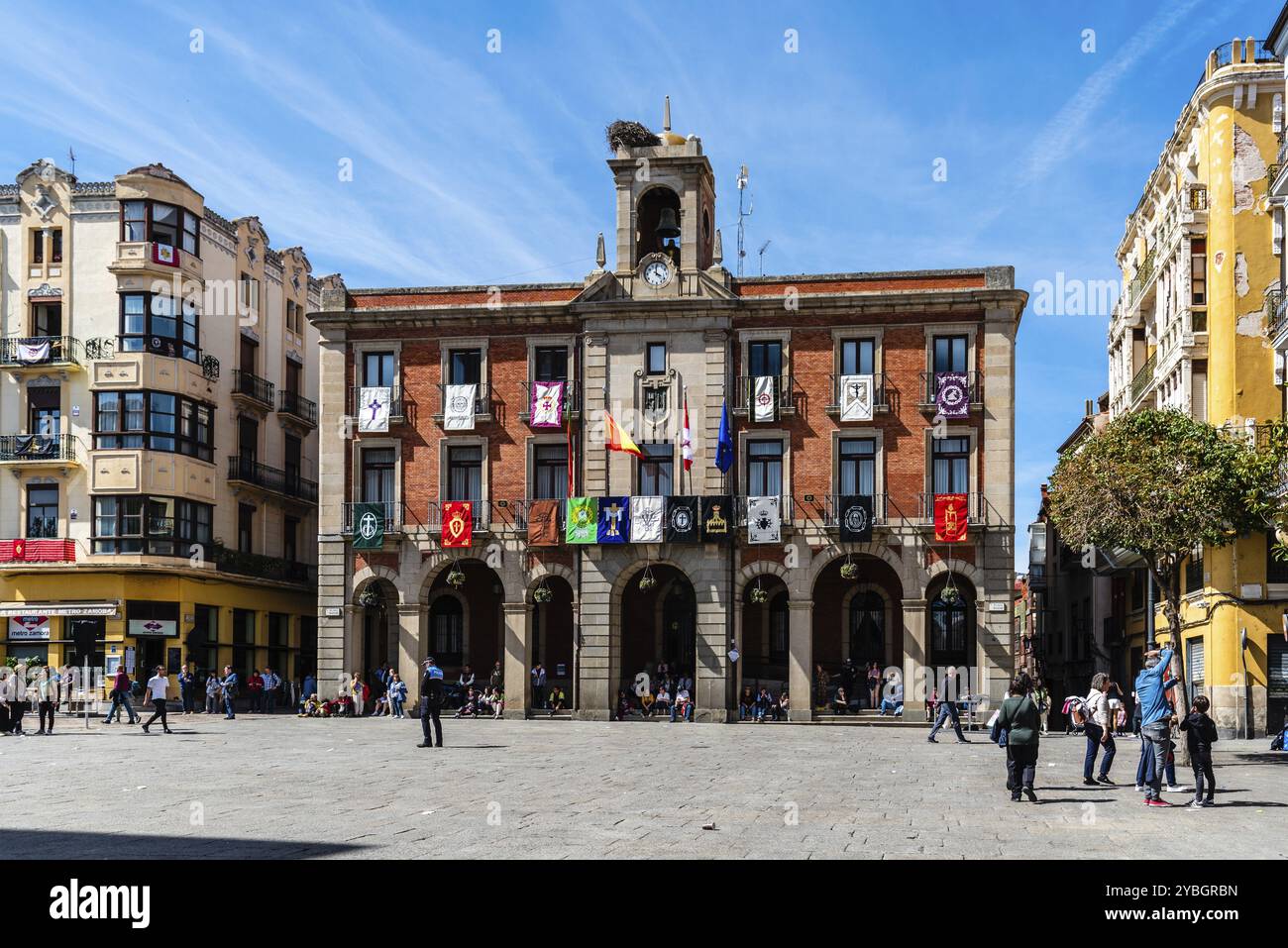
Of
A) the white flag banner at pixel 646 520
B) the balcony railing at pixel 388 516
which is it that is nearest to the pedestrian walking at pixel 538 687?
the white flag banner at pixel 646 520

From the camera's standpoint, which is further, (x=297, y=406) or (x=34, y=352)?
(x=297, y=406)

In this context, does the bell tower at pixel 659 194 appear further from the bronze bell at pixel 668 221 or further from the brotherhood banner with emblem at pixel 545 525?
the brotherhood banner with emblem at pixel 545 525

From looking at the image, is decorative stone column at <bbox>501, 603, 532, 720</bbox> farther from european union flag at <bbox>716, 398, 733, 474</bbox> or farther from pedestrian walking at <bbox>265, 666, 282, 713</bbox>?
pedestrian walking at <bbox>265, 666, 282, 713</bbox>

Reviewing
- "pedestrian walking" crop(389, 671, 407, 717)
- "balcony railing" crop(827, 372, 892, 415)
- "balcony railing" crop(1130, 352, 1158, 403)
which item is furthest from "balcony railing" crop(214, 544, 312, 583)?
"balcony railing" crop(1130, 352, 1158, 403)

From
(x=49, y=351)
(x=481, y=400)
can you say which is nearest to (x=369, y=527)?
(x=481, y=400)

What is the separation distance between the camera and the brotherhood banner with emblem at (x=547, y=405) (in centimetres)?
4978

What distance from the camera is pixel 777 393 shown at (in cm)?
4897

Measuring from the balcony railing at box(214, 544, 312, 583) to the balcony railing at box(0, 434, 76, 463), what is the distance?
21.0 ft

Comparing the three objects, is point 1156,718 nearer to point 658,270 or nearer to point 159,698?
point 159,698

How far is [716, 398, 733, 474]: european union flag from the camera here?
47.6m

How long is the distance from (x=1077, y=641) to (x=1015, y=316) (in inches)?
1199

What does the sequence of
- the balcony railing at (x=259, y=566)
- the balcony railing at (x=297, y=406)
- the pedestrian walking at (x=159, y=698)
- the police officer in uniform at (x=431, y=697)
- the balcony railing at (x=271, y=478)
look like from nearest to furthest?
the police officer in uniform at (x=431, y=697) < the pedestrian walking at (x=159, y=698) < the balcony railing at (x=259, y=566) < the balcony railing at (x=271, y=478) < the balcony railing at (x=297, y=406)

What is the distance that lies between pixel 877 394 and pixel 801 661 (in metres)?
9.05

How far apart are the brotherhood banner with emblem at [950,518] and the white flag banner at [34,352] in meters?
32.5
